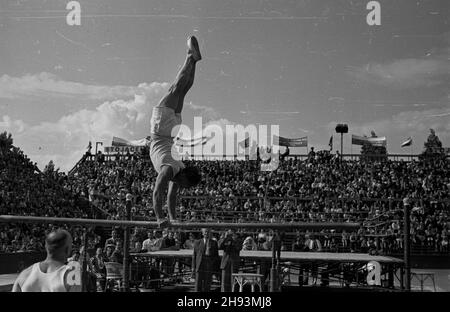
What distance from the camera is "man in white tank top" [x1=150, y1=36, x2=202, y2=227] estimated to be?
24.2 feet

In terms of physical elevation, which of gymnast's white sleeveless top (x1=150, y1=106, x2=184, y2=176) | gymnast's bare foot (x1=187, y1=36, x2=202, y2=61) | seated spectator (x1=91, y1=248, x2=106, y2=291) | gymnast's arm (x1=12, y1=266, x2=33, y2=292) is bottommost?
seated spectator (x1=91, y1=248, x2=106, y2=291)

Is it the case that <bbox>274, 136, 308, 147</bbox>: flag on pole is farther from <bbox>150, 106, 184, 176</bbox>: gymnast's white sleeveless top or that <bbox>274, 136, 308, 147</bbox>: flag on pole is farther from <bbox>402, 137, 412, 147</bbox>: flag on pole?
<bbox>150, 106, 184, 176</bbox>: gymnast's white sleeveless top

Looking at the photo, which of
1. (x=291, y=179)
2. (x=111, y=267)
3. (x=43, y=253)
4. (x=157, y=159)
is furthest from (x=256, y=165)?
(x=157, y=159)

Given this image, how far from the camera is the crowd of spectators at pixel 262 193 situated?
1888 centimetres

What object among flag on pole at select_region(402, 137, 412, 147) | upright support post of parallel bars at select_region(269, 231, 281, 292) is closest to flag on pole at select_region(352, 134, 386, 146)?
flag on pole at select_region(402, 137, 412, 147)

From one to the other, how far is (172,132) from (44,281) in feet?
11.4

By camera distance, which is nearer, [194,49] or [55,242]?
[55,242]

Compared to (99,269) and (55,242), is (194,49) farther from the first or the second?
(99,269)

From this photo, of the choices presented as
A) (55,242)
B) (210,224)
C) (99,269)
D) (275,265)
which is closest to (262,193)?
(99,269)

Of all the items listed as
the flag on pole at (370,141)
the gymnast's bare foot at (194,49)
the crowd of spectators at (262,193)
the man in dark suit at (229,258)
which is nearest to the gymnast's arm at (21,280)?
the gymnast's bare foot at (194,49)

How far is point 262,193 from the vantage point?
78.0ft

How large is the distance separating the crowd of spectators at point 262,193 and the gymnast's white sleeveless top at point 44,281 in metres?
12.4

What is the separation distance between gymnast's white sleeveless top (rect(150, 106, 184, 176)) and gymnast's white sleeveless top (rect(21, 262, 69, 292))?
119 inches

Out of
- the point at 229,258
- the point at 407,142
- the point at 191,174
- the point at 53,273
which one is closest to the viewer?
the point at 53,273
